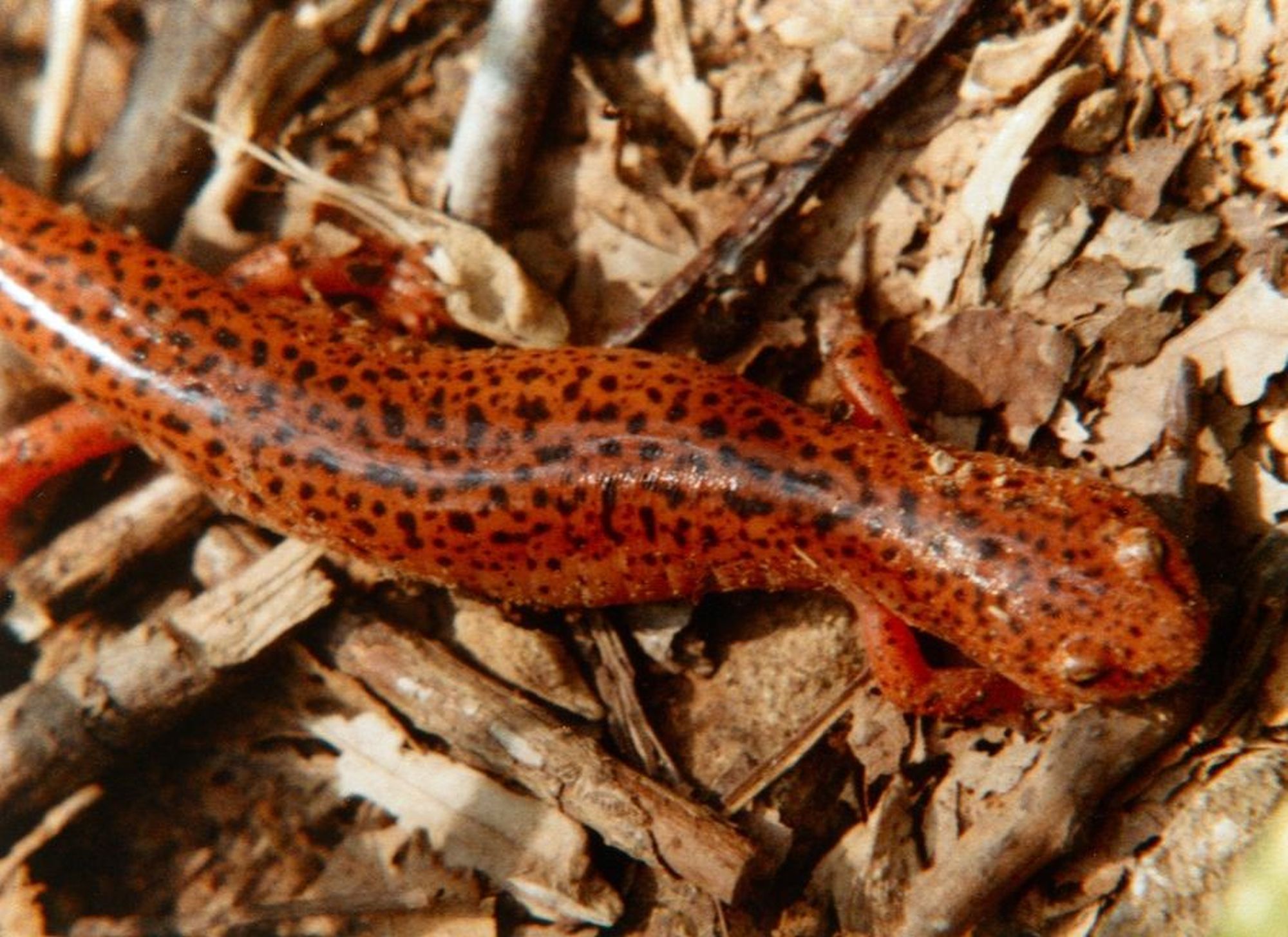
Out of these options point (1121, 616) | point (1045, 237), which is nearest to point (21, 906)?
point (1121, 616)

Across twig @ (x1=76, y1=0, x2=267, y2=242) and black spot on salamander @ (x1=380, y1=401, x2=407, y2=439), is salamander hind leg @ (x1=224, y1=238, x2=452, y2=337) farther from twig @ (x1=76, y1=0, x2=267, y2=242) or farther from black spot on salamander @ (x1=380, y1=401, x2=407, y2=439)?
black spot on salamander @ (x1=380, y1=401, x2=407, y2=439)

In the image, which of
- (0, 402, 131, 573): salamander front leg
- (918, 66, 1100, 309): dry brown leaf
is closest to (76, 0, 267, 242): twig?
(0, 402, 131, 573): salamander front leg

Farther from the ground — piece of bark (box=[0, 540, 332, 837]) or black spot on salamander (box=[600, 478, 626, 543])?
black spot on salamander (box=[600, 478, 626, 543])

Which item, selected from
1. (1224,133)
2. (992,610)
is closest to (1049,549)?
(992,610)

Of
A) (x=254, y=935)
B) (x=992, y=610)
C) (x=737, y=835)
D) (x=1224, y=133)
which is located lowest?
(x=254, y=935)

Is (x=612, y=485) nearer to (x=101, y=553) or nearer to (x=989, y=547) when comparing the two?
(x=989, y=547)

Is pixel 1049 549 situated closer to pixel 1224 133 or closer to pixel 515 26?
pixel 1224 133
